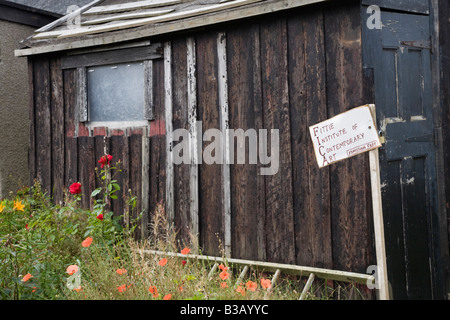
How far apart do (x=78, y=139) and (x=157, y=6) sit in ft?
6.45

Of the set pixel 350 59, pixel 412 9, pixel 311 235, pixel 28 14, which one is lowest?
pixel 311 235

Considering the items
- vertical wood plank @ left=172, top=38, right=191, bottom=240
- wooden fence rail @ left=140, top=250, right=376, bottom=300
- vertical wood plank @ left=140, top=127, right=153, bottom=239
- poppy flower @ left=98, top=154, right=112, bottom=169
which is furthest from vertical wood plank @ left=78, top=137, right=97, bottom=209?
wooden fence rail @ left=140, top=250, right=376, bottom=300

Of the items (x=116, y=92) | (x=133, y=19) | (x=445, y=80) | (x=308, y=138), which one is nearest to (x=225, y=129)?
(x=308, y=138)

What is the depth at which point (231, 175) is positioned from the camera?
17.1 feet

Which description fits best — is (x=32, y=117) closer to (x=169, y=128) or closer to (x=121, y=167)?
(x=121, y=167)

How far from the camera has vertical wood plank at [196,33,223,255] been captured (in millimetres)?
5312

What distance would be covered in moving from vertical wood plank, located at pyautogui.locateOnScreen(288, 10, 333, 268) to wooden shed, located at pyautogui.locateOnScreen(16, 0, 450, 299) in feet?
0.04

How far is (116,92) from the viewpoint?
20.5 feet

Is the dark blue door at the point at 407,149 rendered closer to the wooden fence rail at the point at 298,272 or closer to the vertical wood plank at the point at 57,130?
the wooden fence rail at the point at 298,272

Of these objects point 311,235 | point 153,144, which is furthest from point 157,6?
point 311,235

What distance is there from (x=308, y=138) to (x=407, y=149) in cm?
98

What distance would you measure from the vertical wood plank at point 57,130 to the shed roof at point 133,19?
351 mm

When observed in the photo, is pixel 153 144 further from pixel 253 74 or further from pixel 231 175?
pixel 253 74

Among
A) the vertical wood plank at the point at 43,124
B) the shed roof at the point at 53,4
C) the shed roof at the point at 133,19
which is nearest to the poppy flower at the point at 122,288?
the shed roof at the point at 133,19
